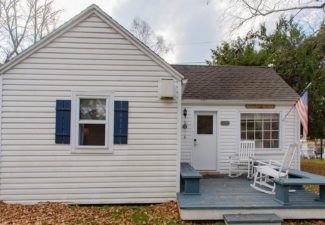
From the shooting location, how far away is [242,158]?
9.98m

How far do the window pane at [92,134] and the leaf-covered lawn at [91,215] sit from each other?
1505 mm

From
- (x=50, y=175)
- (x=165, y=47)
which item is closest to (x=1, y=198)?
(x=50, y=175)

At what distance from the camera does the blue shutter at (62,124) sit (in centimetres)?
682

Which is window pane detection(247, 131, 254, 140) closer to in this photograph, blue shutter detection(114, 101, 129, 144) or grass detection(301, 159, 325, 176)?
grass detection(301, 159, 325, 176)

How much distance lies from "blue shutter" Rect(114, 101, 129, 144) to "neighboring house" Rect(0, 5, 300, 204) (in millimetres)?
24

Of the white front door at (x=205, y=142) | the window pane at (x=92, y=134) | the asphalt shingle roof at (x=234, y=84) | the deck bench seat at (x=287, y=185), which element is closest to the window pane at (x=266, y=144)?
the asphalt shingle roof at (x=234, y=84)

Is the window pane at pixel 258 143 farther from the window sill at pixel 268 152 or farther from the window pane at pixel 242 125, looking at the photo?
the window pane at pixel 242 125

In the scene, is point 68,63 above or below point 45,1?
below

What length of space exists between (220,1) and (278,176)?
29.0 ft

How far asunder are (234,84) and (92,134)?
6315 millimetres

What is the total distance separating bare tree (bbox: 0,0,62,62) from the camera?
19641mm

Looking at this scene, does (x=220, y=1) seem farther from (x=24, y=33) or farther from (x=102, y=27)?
(x=24, y=33)

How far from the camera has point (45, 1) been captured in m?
20.9

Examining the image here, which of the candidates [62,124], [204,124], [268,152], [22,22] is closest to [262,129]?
[268,152]
